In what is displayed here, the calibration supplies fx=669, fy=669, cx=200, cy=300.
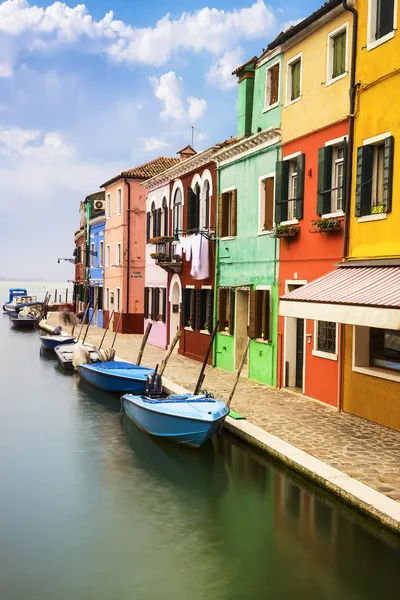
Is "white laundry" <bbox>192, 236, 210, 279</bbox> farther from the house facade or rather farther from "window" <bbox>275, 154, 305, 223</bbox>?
"window" <bbox>275, 154, 305, 223</bbox>

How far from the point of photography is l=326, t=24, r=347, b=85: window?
46.2ft

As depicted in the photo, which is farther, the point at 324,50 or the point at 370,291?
the point at 324,50

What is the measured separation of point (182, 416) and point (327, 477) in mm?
3854

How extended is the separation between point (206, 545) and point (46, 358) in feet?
73.6

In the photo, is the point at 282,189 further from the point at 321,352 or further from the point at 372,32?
the point at 372,32

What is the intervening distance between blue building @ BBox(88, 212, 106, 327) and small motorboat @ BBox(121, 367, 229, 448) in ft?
90.6

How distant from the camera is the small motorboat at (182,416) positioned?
12375mm

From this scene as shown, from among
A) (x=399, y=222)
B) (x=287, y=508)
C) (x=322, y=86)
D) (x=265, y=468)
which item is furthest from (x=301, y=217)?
(x=287, y=508)

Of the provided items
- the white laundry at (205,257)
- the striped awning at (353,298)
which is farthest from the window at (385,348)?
the white laundry at (205,257)

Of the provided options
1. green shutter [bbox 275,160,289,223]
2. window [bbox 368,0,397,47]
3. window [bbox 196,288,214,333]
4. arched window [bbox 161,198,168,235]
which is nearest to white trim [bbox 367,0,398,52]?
window [bbox 368,0,397,47]

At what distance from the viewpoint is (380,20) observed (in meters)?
12.7

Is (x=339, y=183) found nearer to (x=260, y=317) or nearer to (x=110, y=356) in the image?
(x=260, y=317)

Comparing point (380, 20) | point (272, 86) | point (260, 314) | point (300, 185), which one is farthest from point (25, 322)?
point (380, 20)

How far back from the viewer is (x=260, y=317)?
58.2ft
